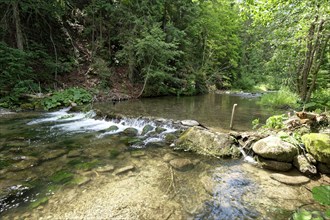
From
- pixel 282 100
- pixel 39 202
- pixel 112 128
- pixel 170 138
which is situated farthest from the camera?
pixel 282 100

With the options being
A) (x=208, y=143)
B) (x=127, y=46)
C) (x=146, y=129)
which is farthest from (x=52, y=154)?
(x=127, y=46)

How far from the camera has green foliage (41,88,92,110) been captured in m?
10.5

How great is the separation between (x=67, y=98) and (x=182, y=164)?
28.0 feet

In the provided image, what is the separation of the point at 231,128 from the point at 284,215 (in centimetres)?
453

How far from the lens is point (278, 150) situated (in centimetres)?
489

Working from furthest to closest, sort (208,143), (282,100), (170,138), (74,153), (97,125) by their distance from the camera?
(282,100)
(97,125)
(170,138)
(208,143)
(74,153)

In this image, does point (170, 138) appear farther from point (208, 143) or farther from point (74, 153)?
point (74, 153)

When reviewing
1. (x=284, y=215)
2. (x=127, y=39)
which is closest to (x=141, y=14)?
(x=127, y=39)

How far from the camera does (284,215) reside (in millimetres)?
3299

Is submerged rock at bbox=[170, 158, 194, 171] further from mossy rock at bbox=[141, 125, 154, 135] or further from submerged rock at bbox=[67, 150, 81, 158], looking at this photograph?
submerged rock at bbox=[67, 150, 81, 158]

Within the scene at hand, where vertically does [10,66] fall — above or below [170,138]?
above

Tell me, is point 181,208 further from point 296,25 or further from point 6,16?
point 6,16

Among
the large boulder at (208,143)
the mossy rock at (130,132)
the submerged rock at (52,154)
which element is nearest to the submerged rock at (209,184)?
the large boulder at (208,143)

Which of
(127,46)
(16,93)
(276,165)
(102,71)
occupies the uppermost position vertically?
(127,46)
